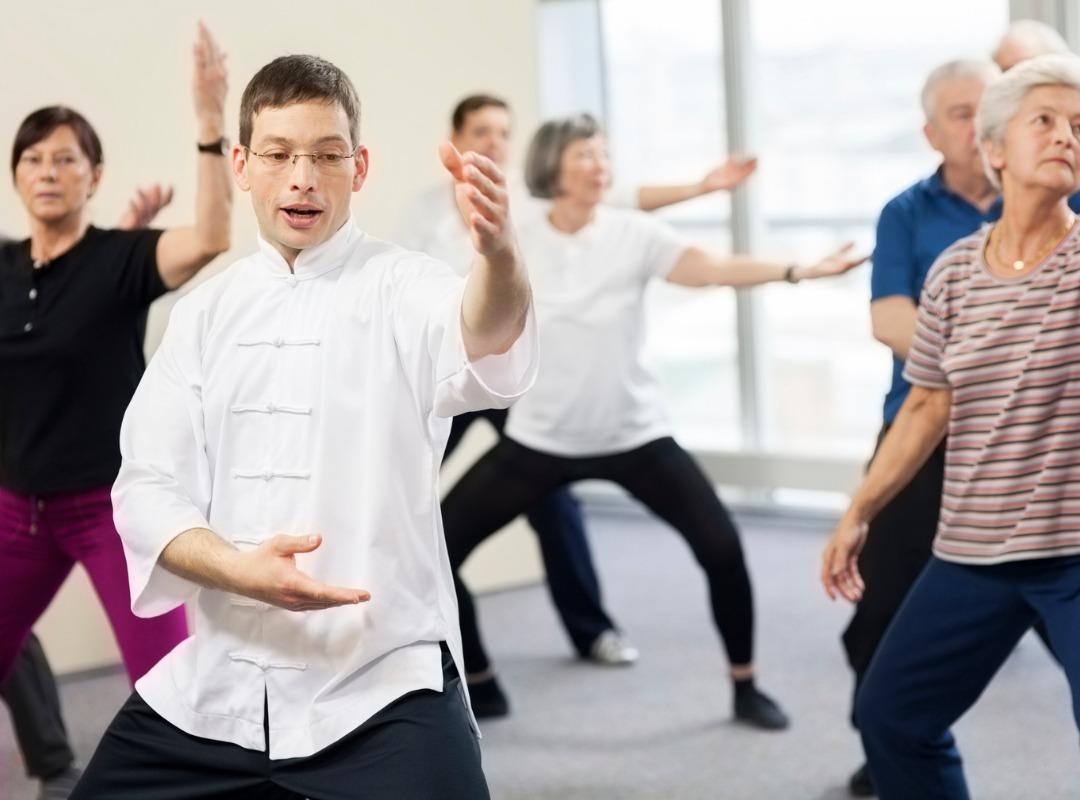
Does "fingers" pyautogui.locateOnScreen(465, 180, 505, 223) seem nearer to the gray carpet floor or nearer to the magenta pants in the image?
the magenta pants

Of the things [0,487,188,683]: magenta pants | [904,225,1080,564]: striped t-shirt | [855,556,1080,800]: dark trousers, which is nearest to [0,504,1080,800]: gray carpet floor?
[0,487,188,683]: magenta pants

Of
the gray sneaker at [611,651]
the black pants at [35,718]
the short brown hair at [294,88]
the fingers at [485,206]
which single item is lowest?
the gray sneaker at [611,651]

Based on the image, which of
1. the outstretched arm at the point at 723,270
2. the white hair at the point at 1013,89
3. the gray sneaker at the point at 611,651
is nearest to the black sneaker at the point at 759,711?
the gray sneaker at the point at 611,651

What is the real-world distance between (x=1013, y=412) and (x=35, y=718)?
6.56 ft

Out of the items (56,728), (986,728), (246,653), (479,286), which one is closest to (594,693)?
(986,728)

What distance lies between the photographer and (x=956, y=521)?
91.8 inches

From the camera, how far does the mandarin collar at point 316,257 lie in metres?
1.95

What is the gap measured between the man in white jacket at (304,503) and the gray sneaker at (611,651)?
2.27m

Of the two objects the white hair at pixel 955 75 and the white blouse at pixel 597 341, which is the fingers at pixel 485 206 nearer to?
the white hair at pixel 955 75

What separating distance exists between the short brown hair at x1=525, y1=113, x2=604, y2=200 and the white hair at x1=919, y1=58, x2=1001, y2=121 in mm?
918

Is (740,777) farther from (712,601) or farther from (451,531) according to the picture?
(451,531)

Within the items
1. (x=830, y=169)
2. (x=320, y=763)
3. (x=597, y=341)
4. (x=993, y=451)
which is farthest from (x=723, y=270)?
(x=830, y=169)

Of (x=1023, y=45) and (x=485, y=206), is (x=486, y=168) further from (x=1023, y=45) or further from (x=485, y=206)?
(x=1023, y=45)

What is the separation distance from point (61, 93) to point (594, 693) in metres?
2.03
